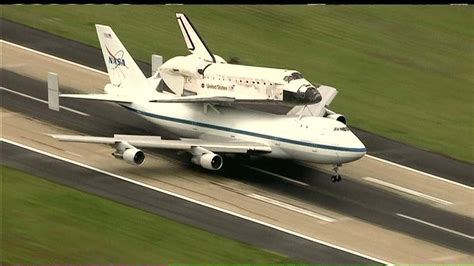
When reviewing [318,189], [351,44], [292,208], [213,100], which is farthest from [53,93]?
[351,44]

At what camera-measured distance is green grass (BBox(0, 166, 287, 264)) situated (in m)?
70.3

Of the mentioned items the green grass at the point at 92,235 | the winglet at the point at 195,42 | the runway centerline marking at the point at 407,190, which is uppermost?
the winglet at the point at 195,42

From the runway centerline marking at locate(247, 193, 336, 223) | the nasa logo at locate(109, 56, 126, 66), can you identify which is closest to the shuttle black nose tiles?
the runway centerline marking at locate(247, 193, 336, 223)

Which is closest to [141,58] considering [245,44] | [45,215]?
[245,44]

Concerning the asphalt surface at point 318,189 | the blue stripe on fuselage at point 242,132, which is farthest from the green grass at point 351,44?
→ the blue stripe on fuselage at point 242,132

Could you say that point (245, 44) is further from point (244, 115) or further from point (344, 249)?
point (344, 249)

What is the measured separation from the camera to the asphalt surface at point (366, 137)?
286 feet

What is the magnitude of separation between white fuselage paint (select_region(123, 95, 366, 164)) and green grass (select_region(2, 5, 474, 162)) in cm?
1320

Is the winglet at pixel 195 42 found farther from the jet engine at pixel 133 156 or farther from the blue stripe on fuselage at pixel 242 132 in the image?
the jet engine at pixel 133 156

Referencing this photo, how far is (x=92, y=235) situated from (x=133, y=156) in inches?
346

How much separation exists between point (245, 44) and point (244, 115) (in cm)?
2552

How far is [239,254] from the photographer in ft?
236

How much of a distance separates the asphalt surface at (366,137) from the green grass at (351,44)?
4.33 ft

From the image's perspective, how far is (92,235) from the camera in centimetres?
7288
